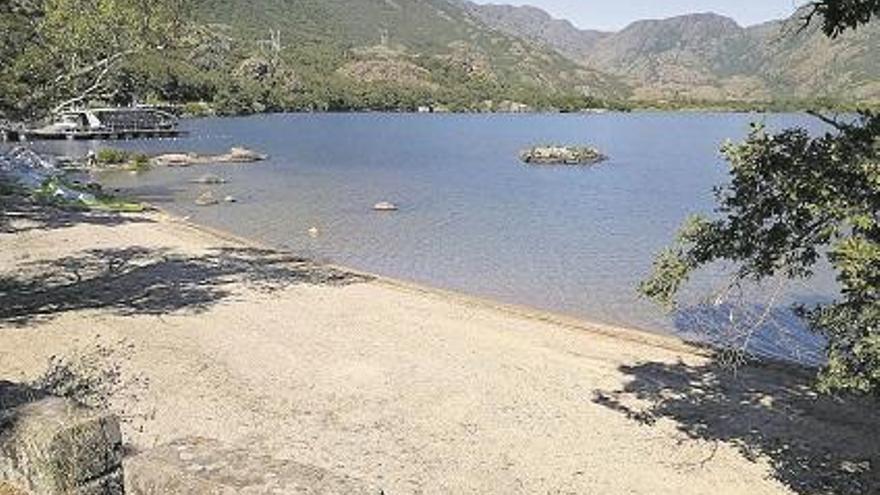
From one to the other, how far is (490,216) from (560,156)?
50305mm

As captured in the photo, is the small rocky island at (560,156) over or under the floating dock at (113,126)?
under

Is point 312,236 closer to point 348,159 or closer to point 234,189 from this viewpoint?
point 234,189

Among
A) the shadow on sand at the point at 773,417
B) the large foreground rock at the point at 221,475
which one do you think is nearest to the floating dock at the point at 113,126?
the shadow on sand at the point at 773,417

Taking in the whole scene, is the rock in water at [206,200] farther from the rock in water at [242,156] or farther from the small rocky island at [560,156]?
the small rocky island at [560,156]

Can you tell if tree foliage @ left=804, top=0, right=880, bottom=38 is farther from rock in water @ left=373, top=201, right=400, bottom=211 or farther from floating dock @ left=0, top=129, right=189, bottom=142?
floating dock @ left=0, top=129, right=189, bottom=142

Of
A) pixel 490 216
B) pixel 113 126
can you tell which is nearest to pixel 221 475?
pixel 490 216

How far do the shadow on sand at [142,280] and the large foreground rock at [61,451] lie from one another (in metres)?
16.3

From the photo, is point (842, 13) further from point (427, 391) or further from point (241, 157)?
point (241, 157)

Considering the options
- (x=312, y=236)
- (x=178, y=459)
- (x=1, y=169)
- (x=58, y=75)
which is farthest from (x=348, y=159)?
(x=178, y=459)

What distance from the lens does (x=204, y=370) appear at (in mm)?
18438

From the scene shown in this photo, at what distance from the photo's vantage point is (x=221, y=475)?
5496 millimetres

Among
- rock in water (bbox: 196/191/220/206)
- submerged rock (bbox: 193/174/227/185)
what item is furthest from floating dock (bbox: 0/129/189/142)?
rock in water (bbox: 196/191/220/206)

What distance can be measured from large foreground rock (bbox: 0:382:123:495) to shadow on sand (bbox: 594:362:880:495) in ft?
39.1

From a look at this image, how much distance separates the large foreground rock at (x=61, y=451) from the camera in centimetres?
582
